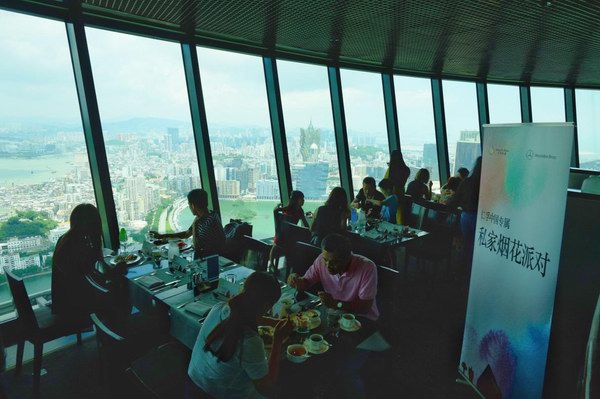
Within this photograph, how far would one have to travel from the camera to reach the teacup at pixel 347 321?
251cm

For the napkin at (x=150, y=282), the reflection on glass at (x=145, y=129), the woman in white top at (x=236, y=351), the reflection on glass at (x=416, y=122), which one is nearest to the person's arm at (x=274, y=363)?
the woman in white top at (x=236, y=351)

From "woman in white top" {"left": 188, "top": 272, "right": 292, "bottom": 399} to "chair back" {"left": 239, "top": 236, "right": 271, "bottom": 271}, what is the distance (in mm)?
1831

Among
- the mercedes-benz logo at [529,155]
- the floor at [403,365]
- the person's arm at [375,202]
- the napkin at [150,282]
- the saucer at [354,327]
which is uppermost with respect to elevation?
the mercedes-benz logo at [529,155]

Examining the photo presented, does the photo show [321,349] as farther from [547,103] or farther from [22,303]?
[547,103]

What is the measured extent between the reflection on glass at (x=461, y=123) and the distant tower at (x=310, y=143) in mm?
4094

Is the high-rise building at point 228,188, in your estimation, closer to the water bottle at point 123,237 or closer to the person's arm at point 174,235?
the person's arm at point 174,235

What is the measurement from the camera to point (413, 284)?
17.9ft

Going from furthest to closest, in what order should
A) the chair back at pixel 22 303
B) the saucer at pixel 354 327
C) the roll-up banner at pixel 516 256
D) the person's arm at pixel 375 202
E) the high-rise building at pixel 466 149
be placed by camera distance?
1. the high-rise building at pixel 466 149
2. the person's arm at pixel 375 202
3. the chair back at pixel 22 303
4. the saucer at pixel 354 327
5. the roll-up banner at pixel 516 256

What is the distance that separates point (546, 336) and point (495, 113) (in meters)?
9.57

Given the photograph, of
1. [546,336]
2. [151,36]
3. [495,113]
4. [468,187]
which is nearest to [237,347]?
[546,336]

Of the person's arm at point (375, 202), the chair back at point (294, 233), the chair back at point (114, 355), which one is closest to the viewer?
the chair back at point (114, 355)

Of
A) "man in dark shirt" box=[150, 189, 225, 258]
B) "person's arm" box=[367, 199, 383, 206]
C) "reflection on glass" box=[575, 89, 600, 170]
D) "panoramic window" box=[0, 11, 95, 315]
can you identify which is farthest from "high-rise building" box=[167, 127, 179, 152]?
"reflection on glass" box=[575, 89, 600, 170]

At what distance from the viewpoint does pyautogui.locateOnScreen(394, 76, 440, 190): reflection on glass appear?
8539 mm

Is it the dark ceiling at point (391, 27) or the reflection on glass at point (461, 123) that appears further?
the reflection on glass at point (461, 123)
